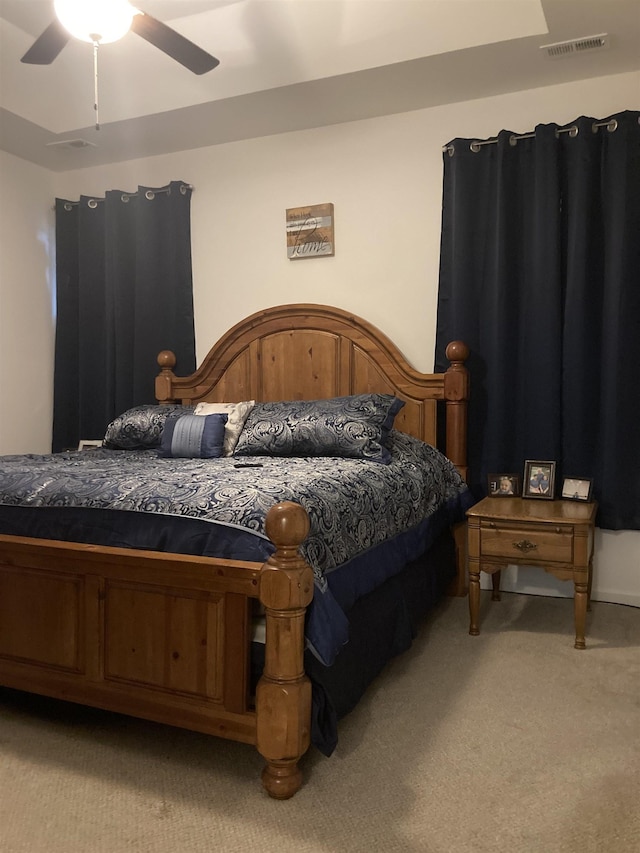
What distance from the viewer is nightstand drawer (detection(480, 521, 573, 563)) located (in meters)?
2.78

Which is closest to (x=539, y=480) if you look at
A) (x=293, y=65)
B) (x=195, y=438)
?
(x=195, y=438)

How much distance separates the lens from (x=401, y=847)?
156 cm

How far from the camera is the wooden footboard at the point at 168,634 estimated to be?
172 cm

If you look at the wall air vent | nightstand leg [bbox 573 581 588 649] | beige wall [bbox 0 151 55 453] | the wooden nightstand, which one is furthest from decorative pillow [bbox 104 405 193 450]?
nightstand leg [bbox 573 581 588 649]

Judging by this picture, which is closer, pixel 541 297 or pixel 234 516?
pixel 234 516

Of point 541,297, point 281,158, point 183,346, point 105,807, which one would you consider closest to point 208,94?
point 281,158

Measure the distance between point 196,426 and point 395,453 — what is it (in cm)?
92

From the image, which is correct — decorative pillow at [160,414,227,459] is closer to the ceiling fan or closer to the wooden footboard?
the wooden footboard

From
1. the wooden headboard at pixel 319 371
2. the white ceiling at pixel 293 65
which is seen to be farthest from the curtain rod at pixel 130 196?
the wooden headboard at pixel 319 371

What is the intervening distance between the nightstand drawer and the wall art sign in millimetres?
1873

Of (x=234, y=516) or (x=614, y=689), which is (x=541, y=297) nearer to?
(x=614, y=689)

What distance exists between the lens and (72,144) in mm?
4129

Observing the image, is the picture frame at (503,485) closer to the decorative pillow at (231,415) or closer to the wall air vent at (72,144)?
the decorative pillow at (231,415)

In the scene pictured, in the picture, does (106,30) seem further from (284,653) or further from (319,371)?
(284,653)
